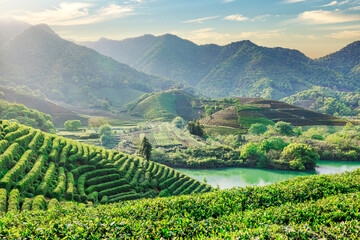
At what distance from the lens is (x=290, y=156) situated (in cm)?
6372

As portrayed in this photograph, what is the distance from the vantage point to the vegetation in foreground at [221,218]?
34.9ft

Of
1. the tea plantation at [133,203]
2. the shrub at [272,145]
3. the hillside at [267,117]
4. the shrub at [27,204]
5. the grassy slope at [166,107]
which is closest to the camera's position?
the tea plantation at [133,203]

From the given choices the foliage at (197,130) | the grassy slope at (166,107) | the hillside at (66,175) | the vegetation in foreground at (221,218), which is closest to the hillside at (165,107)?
the grassy slope at (166,107)

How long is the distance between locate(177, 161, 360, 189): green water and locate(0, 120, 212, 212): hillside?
1493cm

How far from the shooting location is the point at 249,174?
6097cm

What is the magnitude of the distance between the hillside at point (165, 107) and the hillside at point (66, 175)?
3818 inches

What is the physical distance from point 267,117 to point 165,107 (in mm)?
71620

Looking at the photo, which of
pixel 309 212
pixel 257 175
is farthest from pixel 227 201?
pixel 257 175

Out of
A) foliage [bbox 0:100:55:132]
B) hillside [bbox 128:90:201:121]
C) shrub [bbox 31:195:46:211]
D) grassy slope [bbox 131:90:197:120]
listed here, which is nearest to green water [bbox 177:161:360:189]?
shrub [bbox 31:195:46:211]

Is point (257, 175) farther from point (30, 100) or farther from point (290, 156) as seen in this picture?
point (30, 100)

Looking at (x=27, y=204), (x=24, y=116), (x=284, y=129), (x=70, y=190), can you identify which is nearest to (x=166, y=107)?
(x=24, y=116)

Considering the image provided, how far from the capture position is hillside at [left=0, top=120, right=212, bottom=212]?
77.9ft

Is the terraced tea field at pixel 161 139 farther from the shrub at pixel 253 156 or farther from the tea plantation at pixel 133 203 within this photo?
the tea plantation at pixel 133 203

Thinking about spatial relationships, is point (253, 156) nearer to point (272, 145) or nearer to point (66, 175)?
point (272, 145)
